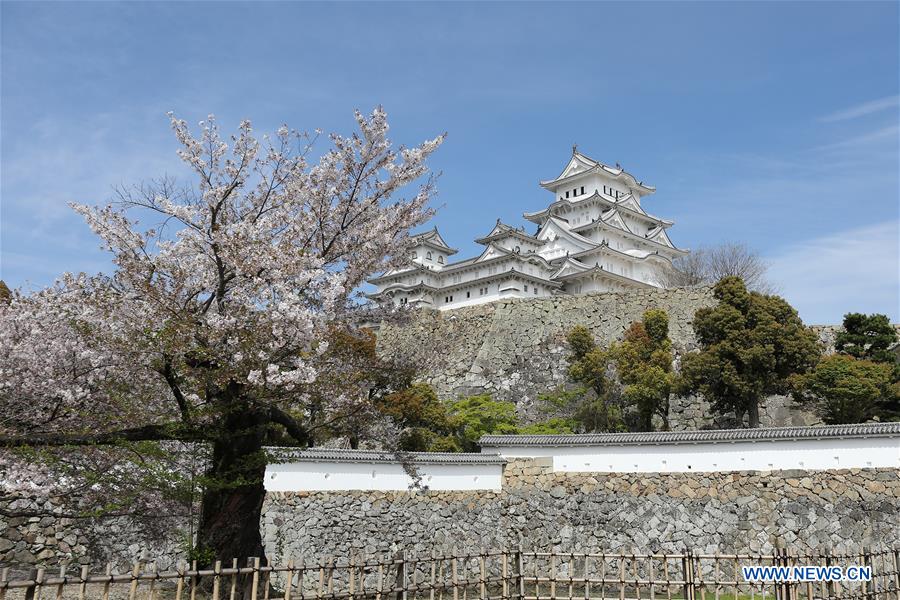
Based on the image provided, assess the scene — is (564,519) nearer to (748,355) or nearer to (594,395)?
(594,395)

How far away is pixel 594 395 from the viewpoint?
2245cm

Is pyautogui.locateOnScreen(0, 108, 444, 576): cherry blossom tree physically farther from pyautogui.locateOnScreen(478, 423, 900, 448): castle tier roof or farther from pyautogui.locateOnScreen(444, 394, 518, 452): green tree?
pyautogui.locateOnScreen(444, 394, 518, 452): green tree

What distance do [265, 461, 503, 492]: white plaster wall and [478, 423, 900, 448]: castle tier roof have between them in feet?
2.84

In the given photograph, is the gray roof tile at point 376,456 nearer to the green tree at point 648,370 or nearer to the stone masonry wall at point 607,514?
the stone masonry wall at point 607,514

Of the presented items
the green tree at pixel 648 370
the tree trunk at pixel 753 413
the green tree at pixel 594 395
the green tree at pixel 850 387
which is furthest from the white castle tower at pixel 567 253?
the green tree at pixel 850 387

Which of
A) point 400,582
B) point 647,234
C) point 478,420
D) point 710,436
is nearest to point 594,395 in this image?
point 478,420

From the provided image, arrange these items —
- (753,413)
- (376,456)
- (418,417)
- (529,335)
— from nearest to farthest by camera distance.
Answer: (376,456) < (753,413) < (418,417) < (529,335)

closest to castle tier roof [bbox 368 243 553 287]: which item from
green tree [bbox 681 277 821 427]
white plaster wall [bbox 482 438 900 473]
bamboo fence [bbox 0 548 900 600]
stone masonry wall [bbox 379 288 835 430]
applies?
stone masonry wall [bbox 379 288 835 430]

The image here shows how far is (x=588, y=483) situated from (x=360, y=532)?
5.05 meters

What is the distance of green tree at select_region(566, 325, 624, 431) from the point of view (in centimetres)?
2180

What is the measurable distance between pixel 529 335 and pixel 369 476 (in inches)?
530

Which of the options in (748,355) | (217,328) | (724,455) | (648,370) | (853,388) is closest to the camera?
(217,328)

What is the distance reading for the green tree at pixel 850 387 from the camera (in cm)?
1847

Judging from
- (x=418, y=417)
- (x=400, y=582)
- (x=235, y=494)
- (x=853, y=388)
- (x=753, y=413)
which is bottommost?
(x=400, y=582)
